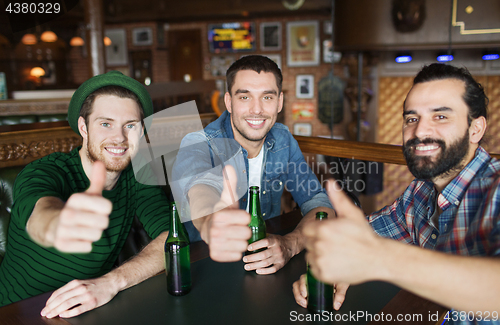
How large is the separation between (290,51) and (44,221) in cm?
723

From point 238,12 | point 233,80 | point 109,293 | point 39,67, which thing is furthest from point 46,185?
point 39,67

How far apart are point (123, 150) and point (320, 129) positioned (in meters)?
6.57

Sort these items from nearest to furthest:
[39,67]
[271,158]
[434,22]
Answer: [271,158] < [434,22] < [39,67]

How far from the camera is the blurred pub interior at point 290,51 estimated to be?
471 cm

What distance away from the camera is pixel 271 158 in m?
1.85

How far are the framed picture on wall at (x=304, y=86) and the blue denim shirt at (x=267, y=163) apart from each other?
230 inches

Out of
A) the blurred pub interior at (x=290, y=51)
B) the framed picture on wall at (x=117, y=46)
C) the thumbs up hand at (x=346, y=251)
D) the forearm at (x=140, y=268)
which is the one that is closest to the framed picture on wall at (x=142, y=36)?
the blurred pub interior at (x=290, y=51)

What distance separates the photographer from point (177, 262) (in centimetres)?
105

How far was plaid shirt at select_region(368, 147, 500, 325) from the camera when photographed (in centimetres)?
86

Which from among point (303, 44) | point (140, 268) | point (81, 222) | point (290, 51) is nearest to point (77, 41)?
point (290, 51)

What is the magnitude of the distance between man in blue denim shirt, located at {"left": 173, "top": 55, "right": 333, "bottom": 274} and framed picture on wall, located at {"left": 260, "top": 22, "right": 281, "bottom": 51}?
6171 millimetres

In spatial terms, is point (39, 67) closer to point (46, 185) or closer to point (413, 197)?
point (46, 185)

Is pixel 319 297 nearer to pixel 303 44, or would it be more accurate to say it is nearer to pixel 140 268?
pixel 140 268

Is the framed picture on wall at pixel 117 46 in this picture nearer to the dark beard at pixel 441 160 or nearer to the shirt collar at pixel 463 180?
the dark beard at pixel 441 160
